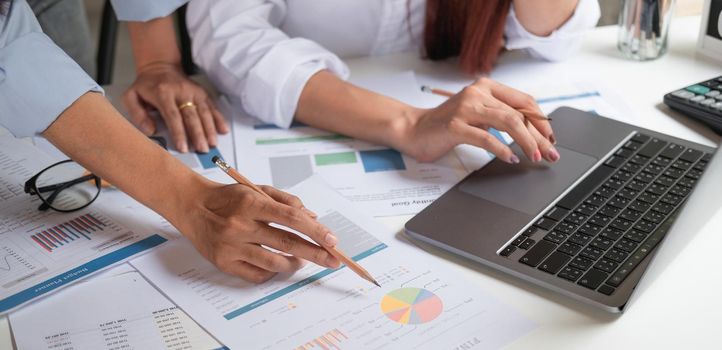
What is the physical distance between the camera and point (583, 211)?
1011 millimetres

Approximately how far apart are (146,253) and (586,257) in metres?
0.52

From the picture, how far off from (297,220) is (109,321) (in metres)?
0.23

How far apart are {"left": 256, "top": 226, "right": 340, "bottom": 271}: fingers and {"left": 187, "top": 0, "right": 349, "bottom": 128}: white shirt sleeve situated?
39cm

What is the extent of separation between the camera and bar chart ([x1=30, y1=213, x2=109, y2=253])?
1038 millimetres

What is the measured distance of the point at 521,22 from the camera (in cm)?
142

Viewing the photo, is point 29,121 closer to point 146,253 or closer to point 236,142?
point 146,253

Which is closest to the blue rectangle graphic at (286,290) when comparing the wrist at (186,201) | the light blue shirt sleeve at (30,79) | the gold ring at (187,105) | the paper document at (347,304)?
the paper document at (347,304)

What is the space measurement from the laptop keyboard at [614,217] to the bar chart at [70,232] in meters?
0.52

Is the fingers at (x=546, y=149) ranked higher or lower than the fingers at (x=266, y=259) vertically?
higher

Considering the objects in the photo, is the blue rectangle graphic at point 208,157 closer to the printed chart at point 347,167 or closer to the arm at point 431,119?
the printed chart at point 347,167

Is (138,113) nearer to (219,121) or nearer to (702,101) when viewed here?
(219,121)

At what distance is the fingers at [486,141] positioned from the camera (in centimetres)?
112

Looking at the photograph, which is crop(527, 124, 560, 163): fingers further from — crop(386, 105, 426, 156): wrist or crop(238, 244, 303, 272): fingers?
crop(238, 244, 303, 272): fingers

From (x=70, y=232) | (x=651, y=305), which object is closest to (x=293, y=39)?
(x=70, y=232)
